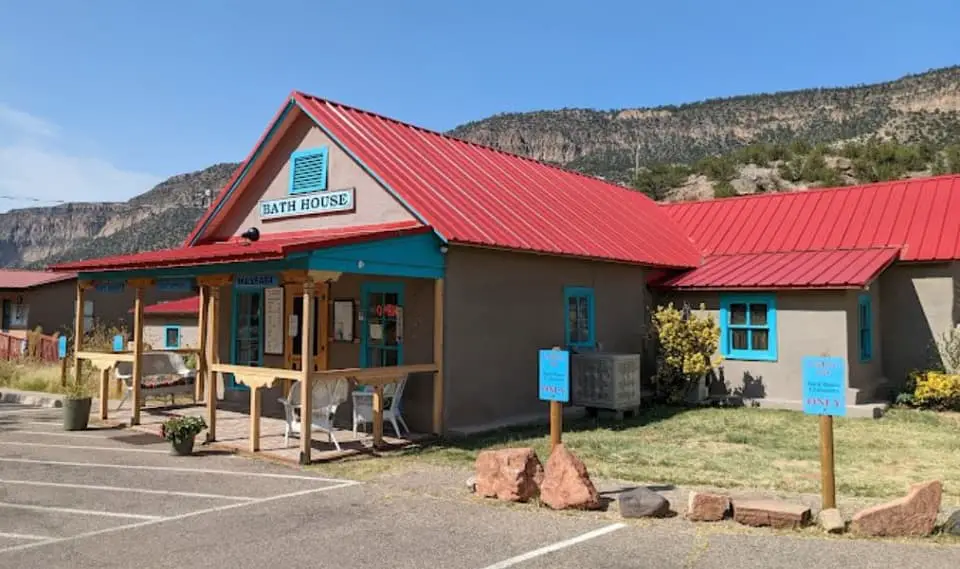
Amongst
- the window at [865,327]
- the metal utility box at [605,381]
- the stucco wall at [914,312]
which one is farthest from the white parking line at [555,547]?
the stucco wall at [914,312]

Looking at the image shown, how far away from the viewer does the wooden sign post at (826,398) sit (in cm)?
668

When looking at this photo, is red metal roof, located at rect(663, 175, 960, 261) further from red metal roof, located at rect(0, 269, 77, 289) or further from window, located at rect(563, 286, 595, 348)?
red metal roof, located at rect(0, 269, 77, 289)

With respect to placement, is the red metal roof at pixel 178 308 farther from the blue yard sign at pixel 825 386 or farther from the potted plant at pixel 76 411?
the blue yard sign at pixel 825 386

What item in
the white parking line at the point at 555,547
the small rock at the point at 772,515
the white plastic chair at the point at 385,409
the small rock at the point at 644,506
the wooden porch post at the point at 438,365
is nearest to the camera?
the white parking line at the point at 555,547

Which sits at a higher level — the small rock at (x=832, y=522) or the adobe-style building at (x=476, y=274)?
the adobe-style building at (x=476, y=274)

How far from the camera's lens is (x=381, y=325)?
12391 millimetres

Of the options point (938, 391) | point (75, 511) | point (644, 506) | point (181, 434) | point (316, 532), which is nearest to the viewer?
point (316, 532)

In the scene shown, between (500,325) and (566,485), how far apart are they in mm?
5241

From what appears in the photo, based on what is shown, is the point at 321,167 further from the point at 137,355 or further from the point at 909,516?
the point at 909,516

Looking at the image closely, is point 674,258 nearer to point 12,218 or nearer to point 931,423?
point 931,423

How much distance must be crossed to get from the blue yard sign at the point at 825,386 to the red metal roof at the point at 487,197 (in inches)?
220

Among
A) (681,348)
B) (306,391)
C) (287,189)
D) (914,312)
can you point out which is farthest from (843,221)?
(306,391)

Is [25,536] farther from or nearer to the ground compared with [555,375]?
nearer to the ground

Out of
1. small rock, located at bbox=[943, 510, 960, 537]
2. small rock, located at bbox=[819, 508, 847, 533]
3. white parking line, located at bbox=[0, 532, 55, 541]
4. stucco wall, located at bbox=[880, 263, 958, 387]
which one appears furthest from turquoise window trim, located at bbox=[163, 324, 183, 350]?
small rock, located at bbox=[943, 510, 960, 537]
